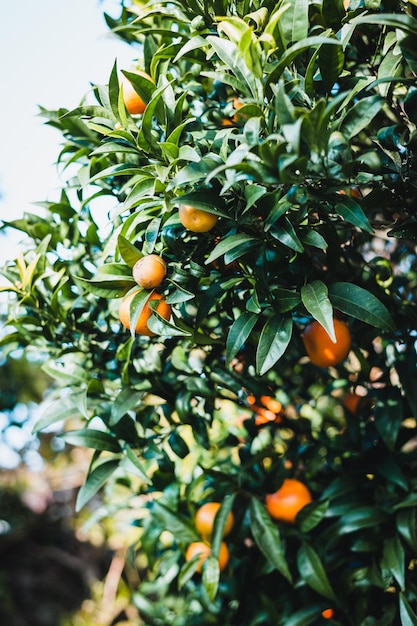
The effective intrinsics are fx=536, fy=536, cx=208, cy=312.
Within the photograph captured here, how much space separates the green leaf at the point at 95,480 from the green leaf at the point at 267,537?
28 cm

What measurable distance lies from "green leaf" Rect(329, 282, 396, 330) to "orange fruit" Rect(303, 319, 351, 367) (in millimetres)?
173

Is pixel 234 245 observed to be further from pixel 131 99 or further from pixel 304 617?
pixel 304 617

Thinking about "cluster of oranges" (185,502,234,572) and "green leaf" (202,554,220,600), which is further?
"cluster of oranges" (185,502,234,572)

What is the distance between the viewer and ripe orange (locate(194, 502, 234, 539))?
1.10m

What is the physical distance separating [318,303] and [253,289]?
0.12 m

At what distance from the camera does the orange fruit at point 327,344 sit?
37.0 inches

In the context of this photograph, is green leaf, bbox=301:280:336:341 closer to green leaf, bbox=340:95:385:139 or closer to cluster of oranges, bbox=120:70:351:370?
cluster of oranges, bbox=120:70:351:370

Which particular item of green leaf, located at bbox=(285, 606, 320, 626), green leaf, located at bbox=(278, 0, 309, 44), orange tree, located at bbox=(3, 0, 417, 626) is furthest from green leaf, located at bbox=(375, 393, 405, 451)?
green leaf, located at bbox=(278, 0, 309, 44)

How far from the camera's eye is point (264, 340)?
2.50 ft

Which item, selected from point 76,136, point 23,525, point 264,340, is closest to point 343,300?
point 264,340

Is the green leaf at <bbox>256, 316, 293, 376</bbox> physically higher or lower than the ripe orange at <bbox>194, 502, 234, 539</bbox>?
higher

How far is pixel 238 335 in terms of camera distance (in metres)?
0.77

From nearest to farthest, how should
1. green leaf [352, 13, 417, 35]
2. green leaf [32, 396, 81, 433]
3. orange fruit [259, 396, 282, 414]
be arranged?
green leaf [352, 13, 417, 35]
green leaf [32, 396, 81, 433]
orange fruit [259, 396, 282, 414]

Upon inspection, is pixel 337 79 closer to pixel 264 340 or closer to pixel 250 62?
pixel 250 62
